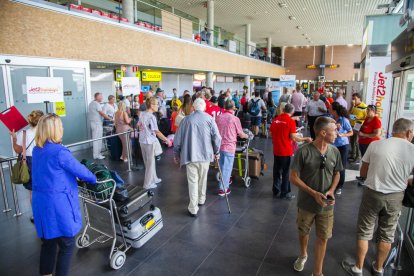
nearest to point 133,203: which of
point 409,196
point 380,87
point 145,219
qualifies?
point 145,219

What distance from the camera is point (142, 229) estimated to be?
319 cm

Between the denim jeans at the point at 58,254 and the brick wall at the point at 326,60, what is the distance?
99.5ft

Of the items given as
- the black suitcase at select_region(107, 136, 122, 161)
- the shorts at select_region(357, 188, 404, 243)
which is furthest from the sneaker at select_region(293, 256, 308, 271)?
the black suitcase at select_region(107, 136, 122, 161)

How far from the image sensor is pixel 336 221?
396 cm

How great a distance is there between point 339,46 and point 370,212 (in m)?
30.2

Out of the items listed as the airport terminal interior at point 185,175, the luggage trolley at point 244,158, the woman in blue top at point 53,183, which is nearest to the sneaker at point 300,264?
the airport terminal interior at point 185,175

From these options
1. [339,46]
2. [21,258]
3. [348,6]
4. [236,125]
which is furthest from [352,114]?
[339,46]

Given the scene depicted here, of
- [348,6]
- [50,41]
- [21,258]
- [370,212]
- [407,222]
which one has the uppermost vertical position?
[348,6]

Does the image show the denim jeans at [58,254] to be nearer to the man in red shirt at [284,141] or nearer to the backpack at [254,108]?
the man in red shirt at [284,141]

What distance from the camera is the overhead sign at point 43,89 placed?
14.3 feet

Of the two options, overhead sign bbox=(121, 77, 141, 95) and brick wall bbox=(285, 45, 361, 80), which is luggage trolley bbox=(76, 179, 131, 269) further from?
brick wall bbox=(285, 45, 361, 80)

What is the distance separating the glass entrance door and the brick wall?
1036 inches

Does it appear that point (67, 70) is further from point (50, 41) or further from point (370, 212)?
point (370, 212)

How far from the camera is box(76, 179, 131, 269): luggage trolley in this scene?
2.88m
